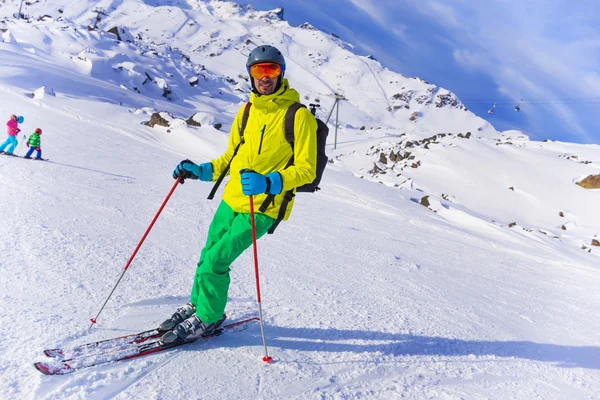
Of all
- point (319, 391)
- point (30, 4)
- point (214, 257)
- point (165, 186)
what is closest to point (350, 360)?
point (319, 391)

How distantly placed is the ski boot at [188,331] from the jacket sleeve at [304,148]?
116 centimetres

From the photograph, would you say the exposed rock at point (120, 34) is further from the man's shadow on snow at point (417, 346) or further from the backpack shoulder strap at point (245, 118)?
the man's shadow on snow at point (417, 346)

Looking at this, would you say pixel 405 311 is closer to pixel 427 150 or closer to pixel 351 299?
pixel 351 299

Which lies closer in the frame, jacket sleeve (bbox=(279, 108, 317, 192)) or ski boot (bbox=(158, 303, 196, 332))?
jacket sleeve (bbox=(279, 108, 317, 192))

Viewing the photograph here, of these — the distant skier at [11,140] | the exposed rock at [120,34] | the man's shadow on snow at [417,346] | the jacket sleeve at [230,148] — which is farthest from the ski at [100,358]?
the exposed rock at [120,34]

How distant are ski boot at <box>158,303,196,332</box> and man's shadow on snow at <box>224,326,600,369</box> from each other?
2.17 feet

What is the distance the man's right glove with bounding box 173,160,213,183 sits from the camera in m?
3.11

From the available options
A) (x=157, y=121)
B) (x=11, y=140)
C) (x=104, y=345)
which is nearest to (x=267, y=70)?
(x=104, y=345)

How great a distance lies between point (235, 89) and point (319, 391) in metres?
80.5

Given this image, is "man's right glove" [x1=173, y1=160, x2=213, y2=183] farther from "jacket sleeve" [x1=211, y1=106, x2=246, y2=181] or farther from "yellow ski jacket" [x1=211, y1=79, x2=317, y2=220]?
"yellow ski jacket" [x1=211, y1=79, x2=317, y2=220]

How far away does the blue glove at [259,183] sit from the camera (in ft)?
8.25

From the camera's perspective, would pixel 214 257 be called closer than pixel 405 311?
Yes

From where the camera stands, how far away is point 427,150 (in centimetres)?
2872

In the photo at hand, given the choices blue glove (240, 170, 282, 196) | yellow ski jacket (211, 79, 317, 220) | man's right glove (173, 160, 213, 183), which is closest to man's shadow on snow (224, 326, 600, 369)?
yellow ski jacket (211, 79, 317, 220)
